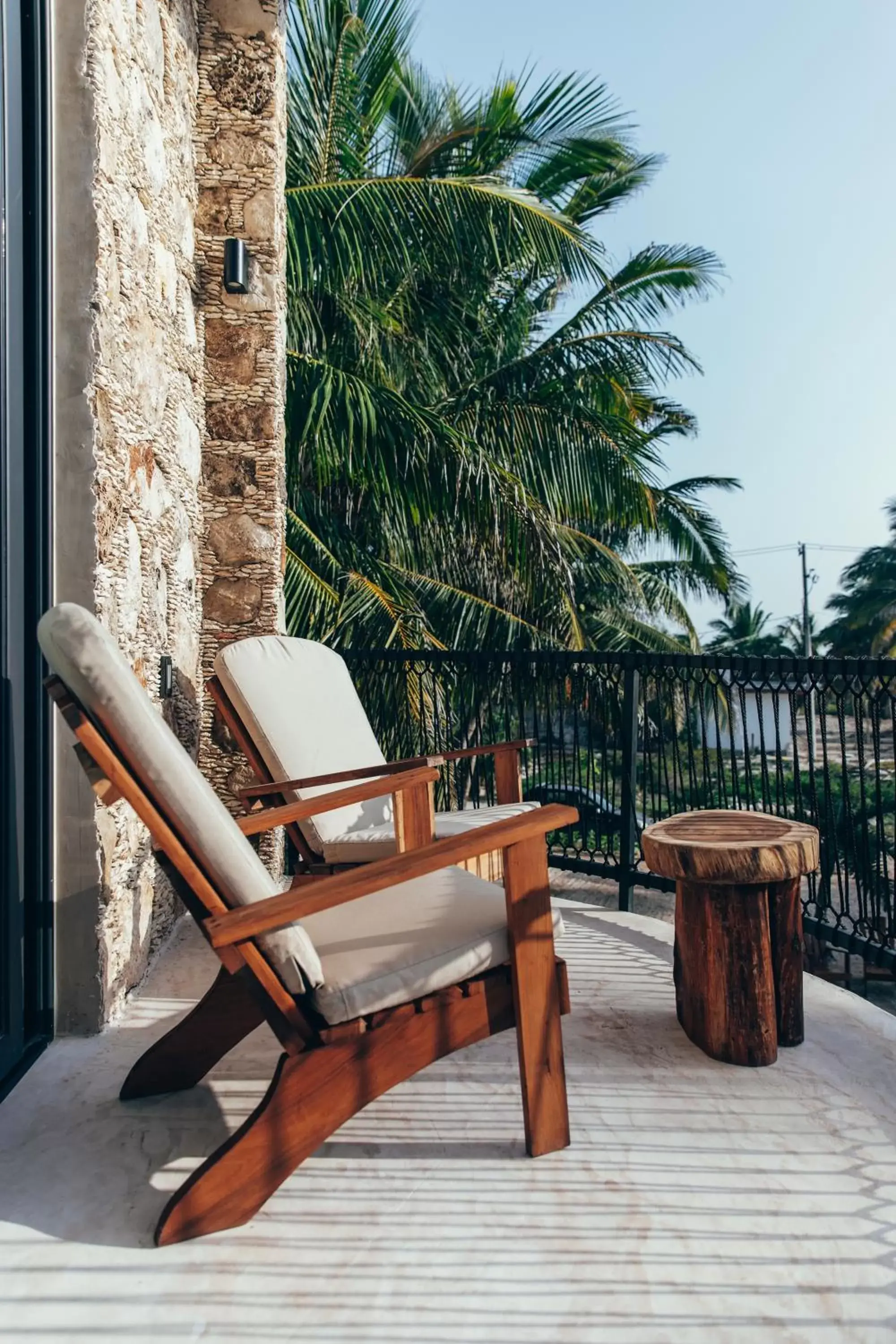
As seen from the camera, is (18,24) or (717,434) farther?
(717,434)

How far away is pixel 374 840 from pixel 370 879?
4.25 ft

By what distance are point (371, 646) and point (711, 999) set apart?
4.91 m

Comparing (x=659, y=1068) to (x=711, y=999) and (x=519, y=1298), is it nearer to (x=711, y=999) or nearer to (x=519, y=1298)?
(x=711, y=999)

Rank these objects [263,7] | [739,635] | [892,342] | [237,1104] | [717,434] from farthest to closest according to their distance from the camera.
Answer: [739,635] < [892,342] < [717,434] < [263,7] < [237,1104]

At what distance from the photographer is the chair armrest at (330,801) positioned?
2.16 meters

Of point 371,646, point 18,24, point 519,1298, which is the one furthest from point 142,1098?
point 371,646

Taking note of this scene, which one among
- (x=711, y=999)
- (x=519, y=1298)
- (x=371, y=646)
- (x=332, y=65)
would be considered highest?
(x=332, y=65)

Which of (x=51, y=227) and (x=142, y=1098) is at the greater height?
(x=51, y=227)

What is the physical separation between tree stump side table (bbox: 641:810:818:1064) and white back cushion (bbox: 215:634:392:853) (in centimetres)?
102

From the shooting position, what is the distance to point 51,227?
7.57 ft

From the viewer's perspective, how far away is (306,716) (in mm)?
3037

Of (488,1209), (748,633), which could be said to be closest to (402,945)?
(488,1209)

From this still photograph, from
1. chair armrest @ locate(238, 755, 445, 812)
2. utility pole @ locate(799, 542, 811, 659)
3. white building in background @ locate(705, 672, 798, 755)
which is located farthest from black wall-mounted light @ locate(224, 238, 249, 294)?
utility pole @ locate(799, 542, 811, 659)

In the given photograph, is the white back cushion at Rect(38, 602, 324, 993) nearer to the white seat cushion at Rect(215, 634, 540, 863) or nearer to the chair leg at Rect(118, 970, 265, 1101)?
the chair leg at Rect(118, 970, 265, 1101)
